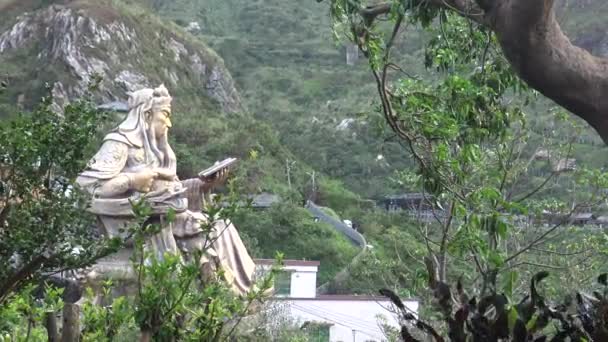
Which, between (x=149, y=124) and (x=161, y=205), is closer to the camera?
(x=161, y=205)

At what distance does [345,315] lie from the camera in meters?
16.3

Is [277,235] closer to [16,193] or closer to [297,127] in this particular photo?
[297,127]

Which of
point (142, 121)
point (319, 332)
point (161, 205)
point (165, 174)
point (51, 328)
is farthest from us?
point (319, 332)

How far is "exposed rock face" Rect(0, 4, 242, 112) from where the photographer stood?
120ft

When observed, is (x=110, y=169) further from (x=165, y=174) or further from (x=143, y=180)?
(x=165, y=174)

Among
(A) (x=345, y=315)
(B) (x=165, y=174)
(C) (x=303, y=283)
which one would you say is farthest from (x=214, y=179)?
(C) (x=303, y=283)

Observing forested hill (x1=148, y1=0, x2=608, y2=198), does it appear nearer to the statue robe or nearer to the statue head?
the statue robe

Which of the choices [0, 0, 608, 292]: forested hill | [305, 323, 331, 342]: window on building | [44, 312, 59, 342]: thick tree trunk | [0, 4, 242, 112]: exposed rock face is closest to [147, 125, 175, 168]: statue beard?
[305, 323, 331, 342]: window on building

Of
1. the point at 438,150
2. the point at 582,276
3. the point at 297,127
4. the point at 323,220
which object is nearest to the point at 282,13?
the point at 297,127

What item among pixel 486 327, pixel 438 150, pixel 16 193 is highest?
pixel 438 150

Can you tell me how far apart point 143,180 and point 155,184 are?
11 cm

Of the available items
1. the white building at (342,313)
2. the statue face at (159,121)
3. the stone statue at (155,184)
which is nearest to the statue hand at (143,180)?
the stone statue at (155,184)

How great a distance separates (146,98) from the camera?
931 cm

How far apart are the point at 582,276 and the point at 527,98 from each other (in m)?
4.36
